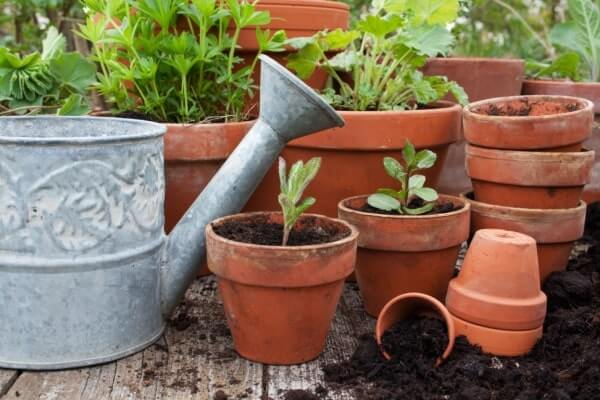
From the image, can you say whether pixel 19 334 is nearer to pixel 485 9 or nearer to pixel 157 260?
pixel 157 260

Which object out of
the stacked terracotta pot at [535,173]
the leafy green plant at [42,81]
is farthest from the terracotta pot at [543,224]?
the leafy green plant at [42,81]

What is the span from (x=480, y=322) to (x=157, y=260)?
768 millimetres

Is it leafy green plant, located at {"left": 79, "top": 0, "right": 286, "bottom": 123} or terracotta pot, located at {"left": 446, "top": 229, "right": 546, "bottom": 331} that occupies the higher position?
leafy green plant, located at {"left": 79, "top": 0, "right": 286, "bottom": 123}

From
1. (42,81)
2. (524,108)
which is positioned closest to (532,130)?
(524,108)

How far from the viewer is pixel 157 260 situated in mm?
1733

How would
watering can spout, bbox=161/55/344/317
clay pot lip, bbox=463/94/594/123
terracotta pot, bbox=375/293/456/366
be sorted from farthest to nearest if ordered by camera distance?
clay pot lip, bbox=463/94/594/123 → watering can spout, bbox=161/55/344/317 → terracotta pot, bbox=375/293/456/366

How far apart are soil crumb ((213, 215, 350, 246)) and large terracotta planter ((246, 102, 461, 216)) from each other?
37cm

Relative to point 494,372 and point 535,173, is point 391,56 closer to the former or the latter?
point 535,173

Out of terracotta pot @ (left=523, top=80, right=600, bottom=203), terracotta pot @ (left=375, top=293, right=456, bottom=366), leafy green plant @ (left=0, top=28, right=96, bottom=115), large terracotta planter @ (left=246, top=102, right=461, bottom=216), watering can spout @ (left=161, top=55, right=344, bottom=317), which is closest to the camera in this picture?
terracotta pot @ (left=375, top=293, right=456, bottom=366)

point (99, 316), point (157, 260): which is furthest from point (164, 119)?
point (99, 316)

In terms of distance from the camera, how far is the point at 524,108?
2.06 metres

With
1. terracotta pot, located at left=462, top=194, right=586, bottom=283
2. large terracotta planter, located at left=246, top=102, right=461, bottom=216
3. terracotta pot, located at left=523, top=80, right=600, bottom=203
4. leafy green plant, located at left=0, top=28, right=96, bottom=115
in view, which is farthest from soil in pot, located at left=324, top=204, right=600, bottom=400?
leafy green plant, located at left=0, top=28, right=96, bottom=115

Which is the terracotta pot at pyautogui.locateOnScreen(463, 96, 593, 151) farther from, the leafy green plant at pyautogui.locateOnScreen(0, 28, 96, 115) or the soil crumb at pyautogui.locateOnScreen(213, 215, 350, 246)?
the leafy green plant at pyautogui.locateOnScreen(0, 28, 96, 115)

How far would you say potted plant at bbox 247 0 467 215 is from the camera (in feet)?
6.56
